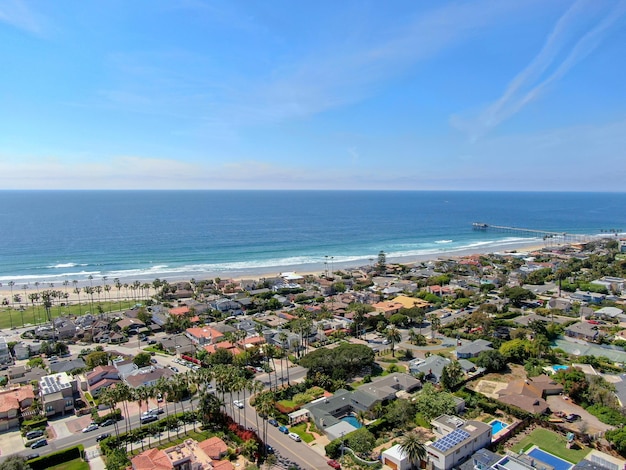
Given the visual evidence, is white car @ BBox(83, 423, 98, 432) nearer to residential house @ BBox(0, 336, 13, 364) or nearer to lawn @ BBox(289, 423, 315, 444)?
lawn @ BBox(289, 423, 315, 444)

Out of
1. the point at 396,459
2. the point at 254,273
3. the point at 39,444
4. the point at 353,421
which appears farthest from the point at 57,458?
the point at 254,273

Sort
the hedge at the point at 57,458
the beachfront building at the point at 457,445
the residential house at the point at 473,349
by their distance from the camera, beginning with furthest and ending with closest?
1. the residential house at the point at 473,349
2. the hedge at the point at 57,458
3. the beachfront building at the point at 457,445

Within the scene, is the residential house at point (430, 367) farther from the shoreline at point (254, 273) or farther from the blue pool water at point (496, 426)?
the shoreline at point (254, 273)

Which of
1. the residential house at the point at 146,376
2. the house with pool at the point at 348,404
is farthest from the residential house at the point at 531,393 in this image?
the residential house at the point at 146,376

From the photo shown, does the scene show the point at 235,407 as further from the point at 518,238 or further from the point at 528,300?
the point at 518,238

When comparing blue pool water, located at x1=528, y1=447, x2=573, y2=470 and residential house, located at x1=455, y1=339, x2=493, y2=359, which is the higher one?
blue pool water, located at x1=528, y1=447, x2=573, y2=470

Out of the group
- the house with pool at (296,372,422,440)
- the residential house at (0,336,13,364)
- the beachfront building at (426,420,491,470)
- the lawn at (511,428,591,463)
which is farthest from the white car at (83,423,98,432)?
the lawn at (511,428,591,463)

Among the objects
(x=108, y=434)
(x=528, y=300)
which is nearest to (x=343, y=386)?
(x=108, y=434)
